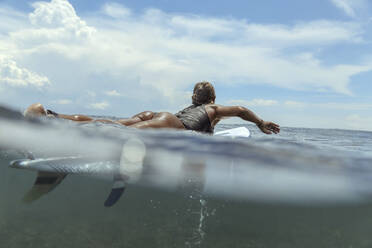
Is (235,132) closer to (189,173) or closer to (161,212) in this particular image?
(189,173)

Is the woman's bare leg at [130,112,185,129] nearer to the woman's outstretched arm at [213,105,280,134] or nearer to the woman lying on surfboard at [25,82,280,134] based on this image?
the woman lying on surfboard at [25,82,280,134]

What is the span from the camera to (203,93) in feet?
19.3

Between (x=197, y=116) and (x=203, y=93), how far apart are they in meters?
0.63

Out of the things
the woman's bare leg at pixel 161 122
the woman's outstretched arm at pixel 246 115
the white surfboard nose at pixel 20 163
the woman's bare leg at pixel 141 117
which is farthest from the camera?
the white surfboard nose at pixel 20 163

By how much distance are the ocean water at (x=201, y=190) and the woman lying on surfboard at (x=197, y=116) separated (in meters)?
0.22

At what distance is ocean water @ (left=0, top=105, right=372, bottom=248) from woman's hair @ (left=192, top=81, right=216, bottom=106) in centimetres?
90

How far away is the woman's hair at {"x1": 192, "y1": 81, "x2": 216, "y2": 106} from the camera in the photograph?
5.88 metres

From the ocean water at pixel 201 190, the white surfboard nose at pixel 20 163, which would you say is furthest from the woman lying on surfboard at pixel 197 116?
the white surfboard nose at pixel 20 163

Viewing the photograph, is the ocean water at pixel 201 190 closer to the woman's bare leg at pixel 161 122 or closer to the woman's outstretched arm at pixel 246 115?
the woman's bare leg at pixel 161 122

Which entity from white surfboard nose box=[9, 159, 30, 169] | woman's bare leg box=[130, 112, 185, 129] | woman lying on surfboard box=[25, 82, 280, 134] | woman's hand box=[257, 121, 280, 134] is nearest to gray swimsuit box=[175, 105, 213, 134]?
woman lying on surfboard box=[25, 82, 280, 134]

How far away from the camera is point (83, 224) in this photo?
825cm

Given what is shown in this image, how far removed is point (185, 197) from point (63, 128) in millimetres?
5221

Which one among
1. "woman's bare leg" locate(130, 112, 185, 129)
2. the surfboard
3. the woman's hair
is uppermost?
the woman's hair

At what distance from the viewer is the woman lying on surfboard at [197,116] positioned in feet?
17.4
